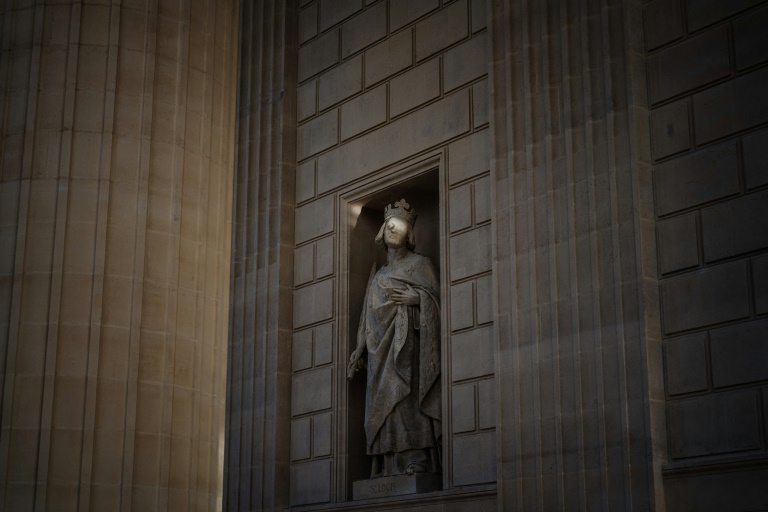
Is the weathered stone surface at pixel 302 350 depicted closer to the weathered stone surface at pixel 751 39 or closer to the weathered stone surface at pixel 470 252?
the weathered stone surface at pixel 470 252

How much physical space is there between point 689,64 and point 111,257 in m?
8.09

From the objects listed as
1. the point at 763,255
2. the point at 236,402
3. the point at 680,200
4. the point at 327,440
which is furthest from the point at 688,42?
the point at 236,402

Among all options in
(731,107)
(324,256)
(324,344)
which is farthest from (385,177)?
(731,107)

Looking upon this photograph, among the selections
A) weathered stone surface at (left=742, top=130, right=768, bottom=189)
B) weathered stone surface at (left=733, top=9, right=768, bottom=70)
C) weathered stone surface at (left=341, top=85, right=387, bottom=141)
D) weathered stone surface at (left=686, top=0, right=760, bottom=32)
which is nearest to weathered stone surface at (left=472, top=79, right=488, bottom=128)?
weathered stone surface at (left=341, top=85, right=387, bottom=141)

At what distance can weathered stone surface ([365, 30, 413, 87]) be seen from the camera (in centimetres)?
1861

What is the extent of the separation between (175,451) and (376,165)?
531 cm

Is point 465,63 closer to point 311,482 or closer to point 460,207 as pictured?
point 460,207

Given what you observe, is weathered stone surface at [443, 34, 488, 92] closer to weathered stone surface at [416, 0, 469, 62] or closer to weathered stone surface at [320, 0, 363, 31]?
weathered stone surface at [416, 0, 469, 62]

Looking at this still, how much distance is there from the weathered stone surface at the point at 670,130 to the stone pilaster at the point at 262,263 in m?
7.33

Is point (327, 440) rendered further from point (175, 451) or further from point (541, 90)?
point (541, 90)

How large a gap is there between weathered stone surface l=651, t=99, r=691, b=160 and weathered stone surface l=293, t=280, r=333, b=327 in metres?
6.35

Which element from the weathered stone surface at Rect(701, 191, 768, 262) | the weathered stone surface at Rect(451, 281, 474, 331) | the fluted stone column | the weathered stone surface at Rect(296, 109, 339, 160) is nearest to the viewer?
the weathered stone surface at Rect(701, 191, 768, 262)

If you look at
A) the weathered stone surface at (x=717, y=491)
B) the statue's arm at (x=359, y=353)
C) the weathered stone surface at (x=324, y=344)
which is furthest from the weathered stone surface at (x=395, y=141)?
the weathered stone surface at (x=717, y=491)

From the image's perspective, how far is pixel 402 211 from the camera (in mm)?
18297
